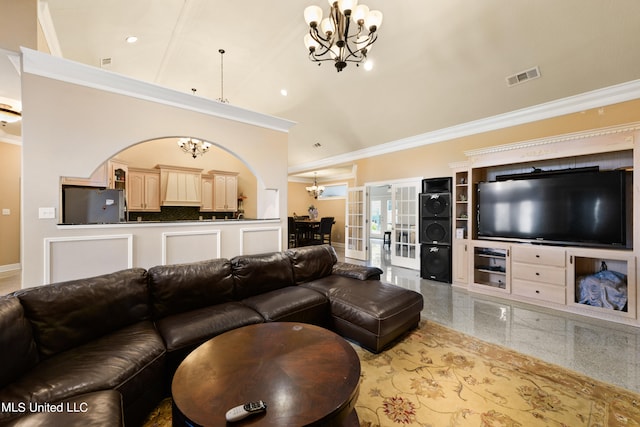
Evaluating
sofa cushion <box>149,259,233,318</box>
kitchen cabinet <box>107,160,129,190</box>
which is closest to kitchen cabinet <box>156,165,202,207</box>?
kitchen cabinet <box>107,160,129,190</box>

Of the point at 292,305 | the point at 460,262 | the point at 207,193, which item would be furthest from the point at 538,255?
the point at 207,193

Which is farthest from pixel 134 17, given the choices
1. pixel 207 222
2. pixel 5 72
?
pixel 207 222

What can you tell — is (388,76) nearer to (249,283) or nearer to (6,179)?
(249,283)

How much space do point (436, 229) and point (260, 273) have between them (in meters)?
3.58

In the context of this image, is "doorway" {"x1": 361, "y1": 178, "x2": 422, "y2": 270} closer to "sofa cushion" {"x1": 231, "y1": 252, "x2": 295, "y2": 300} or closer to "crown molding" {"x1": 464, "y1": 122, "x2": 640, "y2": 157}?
"crown molding" {"x1": 464, "y1": 122, "x2": 640, "y2": 157}

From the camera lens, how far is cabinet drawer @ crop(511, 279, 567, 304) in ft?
11.2

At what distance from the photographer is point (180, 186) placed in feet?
21.3

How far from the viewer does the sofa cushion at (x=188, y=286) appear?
2.25 m

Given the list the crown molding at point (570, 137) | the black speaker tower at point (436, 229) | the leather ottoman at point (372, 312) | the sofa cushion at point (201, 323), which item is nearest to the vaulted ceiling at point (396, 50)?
the crown molding at point (570, 137)

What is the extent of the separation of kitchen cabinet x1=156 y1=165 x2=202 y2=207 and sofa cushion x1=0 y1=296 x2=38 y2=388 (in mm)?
5238

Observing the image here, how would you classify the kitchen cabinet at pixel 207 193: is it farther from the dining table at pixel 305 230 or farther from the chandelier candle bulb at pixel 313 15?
the chandelier candle bulb at pixel 313 15

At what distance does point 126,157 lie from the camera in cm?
611

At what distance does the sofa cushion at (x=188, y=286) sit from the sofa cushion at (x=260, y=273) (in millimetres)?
103

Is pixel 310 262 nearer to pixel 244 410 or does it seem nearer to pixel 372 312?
pixel 372 312
